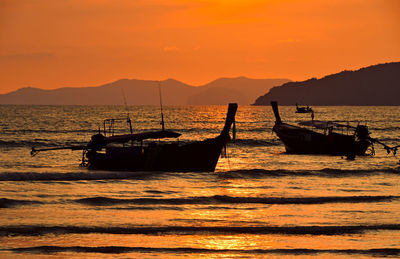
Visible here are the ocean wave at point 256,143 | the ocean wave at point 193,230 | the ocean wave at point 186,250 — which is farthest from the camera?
the ocean wave at point 256,143

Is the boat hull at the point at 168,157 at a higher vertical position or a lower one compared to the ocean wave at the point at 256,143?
higher

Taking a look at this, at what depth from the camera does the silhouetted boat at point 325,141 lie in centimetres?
5478

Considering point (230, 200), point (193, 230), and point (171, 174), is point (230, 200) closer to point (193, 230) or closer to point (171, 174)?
point (193, 230)

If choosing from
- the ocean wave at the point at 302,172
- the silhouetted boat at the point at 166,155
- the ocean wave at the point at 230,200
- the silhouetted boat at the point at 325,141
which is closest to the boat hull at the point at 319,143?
the silhouetted boat at the point at 325,141

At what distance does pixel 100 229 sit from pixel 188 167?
17.7 m

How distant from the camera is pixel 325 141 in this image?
58.0 metres

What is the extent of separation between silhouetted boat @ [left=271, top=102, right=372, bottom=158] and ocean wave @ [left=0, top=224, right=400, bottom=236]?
30.8m

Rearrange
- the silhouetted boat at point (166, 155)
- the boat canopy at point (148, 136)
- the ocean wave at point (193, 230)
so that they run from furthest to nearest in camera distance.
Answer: the silhouetted boat at point (166, 155) < the boat canopy at point (148, 136) < the ocean wave at point (193, 230)

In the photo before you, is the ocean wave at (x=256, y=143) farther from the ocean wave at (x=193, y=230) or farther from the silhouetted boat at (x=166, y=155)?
the ocean wave at (x=193, y=230)

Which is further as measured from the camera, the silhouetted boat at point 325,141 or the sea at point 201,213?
the silhouetted boat at point 325,141

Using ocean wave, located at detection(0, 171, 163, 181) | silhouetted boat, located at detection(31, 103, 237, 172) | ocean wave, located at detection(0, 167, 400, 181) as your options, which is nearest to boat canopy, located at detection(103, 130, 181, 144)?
silhouetted boat, located at detection(31, 103, 237, 172)

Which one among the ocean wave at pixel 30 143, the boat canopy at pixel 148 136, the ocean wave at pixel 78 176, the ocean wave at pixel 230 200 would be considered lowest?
the ocean wave at pixel 230 200

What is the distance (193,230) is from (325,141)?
3795 cm

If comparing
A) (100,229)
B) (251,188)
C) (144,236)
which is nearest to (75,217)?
(100,229)
